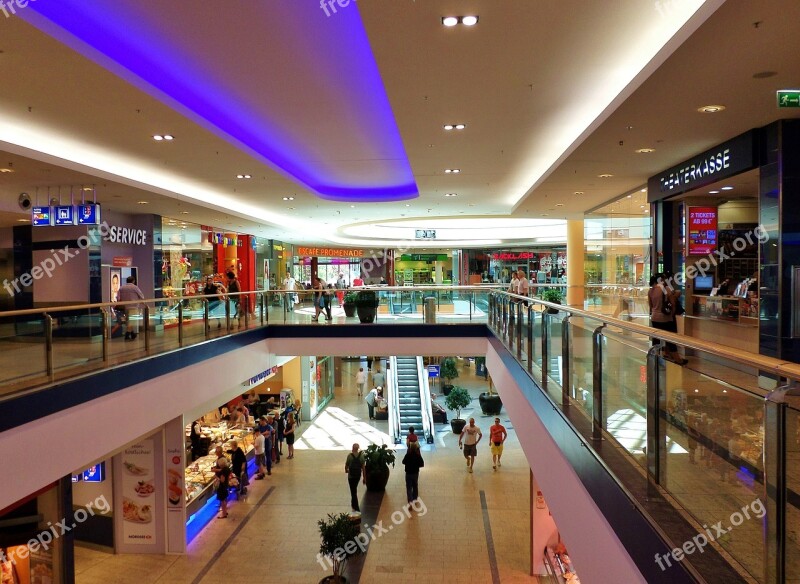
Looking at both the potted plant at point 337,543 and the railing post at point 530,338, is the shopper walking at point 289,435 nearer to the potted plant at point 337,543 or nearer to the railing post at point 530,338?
the potted plant at point 337,543

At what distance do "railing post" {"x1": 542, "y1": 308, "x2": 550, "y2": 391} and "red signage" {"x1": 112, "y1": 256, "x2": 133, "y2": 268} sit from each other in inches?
495

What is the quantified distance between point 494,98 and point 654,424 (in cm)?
551

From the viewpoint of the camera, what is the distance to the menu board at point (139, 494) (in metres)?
10.3

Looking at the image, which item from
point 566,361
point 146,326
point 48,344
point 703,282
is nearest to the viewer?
point 566,361

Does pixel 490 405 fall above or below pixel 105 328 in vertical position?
below

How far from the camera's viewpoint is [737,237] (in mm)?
13125

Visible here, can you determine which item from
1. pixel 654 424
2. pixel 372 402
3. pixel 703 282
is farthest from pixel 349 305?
pixel 654 424

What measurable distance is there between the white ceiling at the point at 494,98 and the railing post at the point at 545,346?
2.52m

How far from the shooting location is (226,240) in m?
23.0

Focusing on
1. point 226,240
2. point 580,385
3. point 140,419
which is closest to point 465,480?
point 140,419

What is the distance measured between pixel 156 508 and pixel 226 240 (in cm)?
1422

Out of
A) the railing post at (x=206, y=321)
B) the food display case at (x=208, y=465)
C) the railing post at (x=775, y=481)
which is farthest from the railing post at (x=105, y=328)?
the railing post at (x=775, y=481)

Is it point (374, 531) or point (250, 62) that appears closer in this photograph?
point (250, 62)

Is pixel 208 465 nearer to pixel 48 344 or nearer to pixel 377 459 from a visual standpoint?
pixel 377 459
